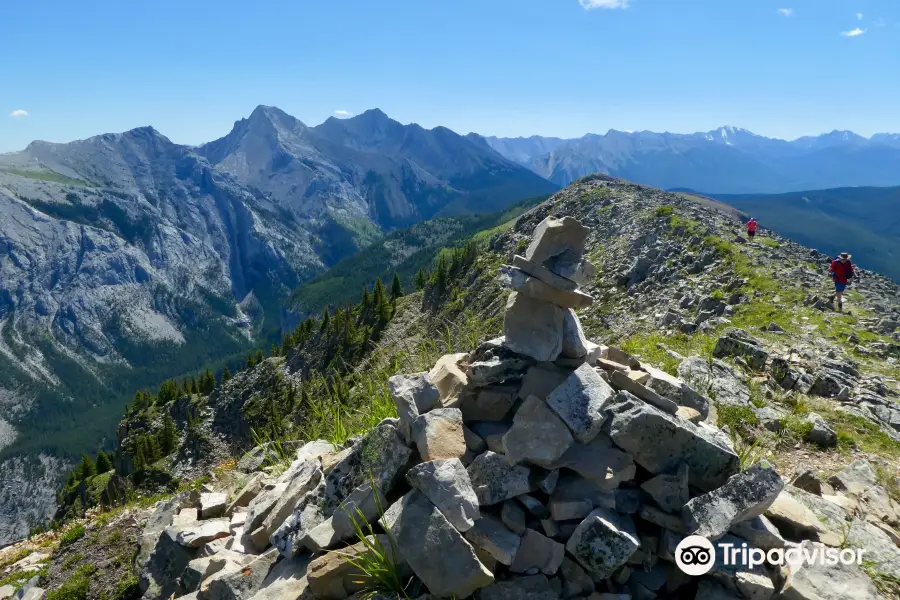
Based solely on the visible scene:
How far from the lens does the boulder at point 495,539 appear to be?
24.2 feet

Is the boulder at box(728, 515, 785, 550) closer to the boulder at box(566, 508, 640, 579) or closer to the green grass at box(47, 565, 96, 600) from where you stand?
the boulder at box(566, 508, 640, 579)

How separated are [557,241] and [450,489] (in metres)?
5.28

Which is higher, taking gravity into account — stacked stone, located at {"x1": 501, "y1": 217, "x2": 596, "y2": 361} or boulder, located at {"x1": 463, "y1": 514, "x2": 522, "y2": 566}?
stacked stone, located at {"x1": 501, "y1": 217, "x2": 596, "y2": 361}

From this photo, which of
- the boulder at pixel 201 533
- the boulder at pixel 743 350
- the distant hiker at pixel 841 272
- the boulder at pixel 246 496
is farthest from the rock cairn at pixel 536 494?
the distant hiker at pixel 841 272

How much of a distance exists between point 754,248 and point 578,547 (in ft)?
138

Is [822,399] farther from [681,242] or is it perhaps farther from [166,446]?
[166,446]

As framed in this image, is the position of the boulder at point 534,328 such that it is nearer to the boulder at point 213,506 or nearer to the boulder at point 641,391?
the boulder at point 641,391

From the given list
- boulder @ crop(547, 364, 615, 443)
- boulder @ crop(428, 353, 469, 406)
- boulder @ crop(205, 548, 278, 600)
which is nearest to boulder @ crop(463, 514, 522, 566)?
boulder @ crop(547, 364, 615, 443)

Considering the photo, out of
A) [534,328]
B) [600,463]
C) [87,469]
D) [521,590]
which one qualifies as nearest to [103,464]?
[87,469]

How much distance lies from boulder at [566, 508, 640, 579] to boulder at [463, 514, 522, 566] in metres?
0.84

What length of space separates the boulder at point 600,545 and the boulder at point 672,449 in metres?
1.44

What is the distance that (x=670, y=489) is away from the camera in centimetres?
805

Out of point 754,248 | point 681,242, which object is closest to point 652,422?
point 754,248

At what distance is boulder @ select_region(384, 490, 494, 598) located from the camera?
714 centimetres
